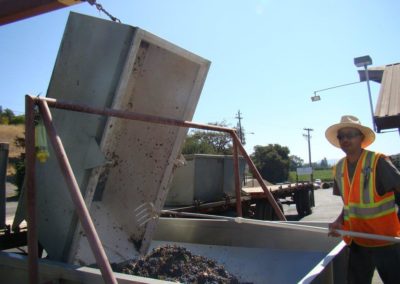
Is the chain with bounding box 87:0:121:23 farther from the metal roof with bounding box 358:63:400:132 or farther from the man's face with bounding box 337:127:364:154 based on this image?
the metal roof with bounding box 358:63:400:132

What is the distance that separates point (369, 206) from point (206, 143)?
36.9 meters

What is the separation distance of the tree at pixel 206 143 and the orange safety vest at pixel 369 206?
Result: 31278mm

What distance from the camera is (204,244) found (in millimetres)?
3873

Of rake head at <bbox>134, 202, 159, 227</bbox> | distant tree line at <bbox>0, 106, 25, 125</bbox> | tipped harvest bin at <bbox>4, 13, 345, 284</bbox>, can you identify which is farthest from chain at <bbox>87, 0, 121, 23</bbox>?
distant tree line at <bbox>0, 106, 25, 125</bbox>

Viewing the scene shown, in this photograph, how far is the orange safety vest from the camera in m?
2.52

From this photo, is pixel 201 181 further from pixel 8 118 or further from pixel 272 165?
pixel 8 118

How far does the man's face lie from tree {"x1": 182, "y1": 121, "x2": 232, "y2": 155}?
31.1 m

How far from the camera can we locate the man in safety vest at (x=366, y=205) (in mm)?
2496

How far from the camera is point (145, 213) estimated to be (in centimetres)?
353

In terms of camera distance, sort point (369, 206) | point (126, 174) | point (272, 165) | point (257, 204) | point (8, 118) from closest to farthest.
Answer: point (369, 206) → point (126, 174) → point (257, 204) → point (8, 118) → point (272, 165)

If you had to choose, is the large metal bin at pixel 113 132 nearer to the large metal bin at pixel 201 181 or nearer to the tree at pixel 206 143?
the large metal bin at pixel 201 181

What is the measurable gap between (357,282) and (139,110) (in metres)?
2.10

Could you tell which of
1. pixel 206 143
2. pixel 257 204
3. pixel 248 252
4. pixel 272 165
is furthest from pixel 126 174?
pixel 272 165

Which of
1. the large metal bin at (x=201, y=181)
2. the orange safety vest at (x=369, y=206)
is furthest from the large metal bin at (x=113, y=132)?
the large metal bin at (x=201, y=181)
